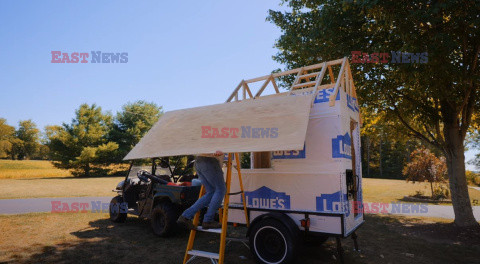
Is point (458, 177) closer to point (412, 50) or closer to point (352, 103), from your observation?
point (412, 50)

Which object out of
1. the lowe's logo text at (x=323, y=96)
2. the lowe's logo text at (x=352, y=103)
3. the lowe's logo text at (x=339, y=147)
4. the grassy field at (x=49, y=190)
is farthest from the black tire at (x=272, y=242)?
the grassy field at (x=49, y=190)

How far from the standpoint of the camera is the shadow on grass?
551 centimetres

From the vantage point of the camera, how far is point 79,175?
37.0m

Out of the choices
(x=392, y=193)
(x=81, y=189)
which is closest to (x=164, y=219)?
(x=81, y=189)

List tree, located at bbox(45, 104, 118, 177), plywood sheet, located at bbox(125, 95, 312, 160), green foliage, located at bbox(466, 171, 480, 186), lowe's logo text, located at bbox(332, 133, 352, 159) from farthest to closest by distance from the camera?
1. tree, located at bbox(45, 104, 118, 177)
2. green foliage, located at bbox(466, 171, 480, 186)
3. lowe's logo text, located at bbox(332, 133, 352, 159)
4. plywood sheet, located at bbox(125, 95, 312, 160)

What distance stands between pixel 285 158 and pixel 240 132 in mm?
1170

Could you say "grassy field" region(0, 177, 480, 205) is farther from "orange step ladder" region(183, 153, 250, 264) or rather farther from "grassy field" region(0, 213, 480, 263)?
"orange step ladder" region(183, 153, 250, 264)

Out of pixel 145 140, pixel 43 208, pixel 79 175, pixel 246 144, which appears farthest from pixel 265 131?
pixel 79 175

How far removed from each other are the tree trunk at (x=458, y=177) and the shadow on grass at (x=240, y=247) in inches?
23.3

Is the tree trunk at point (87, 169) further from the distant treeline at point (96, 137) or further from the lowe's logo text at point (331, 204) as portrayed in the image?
the lowe's logo text at point (331, 204)

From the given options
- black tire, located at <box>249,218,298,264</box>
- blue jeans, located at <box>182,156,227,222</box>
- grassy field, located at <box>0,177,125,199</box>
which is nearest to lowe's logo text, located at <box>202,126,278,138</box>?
blue jeans, located at <box>182,156,227,222</box>

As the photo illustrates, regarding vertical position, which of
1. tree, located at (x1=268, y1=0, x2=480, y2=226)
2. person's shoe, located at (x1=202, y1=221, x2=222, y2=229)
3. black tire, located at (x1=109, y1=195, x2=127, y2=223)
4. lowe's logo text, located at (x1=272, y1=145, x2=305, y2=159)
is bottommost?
black tire, located at (x1=109, y1=195, x2=127, y2=223)

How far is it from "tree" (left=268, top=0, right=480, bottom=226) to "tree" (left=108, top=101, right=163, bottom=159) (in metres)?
36.5

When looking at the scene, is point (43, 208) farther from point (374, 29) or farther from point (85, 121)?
point (85, 121)
